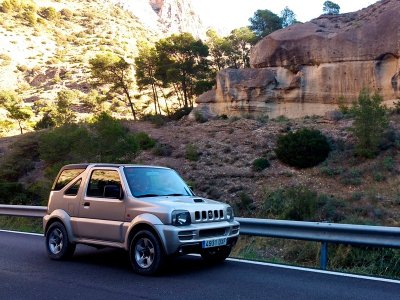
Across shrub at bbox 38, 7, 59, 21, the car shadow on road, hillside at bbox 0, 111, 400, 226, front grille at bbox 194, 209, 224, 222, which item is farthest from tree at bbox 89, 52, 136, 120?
shrub at bbox 38, 7, 59, 21

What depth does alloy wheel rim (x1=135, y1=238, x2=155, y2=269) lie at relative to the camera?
25.5 feet

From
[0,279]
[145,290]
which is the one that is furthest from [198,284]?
[0,279]

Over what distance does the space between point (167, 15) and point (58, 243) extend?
473ft

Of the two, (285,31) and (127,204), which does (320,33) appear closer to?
(285,31)

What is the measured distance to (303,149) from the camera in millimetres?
29969

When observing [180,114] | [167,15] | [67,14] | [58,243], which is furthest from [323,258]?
[167,15]

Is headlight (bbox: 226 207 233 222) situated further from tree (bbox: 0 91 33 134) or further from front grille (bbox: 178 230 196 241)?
tree (bbox: 0 91 33 134)

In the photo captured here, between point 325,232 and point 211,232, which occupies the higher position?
point 211,232

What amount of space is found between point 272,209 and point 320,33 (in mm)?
26417

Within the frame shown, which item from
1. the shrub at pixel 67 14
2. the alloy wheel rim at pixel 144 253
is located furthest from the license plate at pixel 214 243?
the shrub at pixel 67 14

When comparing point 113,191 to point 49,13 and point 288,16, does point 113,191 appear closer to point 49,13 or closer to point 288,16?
point 288,16

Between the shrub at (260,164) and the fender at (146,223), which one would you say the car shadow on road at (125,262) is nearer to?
the fender at (146,223)

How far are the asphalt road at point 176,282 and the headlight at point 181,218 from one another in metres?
0.81

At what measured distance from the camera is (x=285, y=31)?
4556 cm
